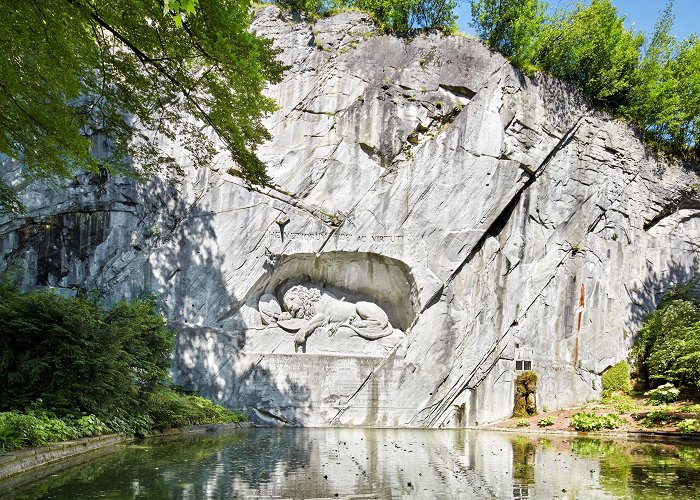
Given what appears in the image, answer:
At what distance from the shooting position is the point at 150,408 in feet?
36.2

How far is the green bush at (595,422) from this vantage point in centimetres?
1375

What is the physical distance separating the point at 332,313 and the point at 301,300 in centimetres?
102

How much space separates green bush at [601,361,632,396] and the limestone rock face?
0.82 ft

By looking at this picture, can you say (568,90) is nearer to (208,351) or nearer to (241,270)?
(241,270)

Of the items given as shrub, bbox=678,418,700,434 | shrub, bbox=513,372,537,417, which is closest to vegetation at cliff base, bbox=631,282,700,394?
shrub, bbox=678,418,700,434

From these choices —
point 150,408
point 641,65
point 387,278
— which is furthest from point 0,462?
point 641,65

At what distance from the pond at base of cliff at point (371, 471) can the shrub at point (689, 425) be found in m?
1.65

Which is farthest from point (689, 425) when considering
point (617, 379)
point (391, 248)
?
point (391, 248)

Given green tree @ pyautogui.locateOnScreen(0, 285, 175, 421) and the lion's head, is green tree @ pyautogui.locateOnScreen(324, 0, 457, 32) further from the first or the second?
green tree @ pyautogui.locateOnScreen(0, 285, 175, 421)

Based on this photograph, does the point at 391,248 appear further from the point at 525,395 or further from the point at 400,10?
the point at 400,10

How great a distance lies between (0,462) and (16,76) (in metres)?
4.48

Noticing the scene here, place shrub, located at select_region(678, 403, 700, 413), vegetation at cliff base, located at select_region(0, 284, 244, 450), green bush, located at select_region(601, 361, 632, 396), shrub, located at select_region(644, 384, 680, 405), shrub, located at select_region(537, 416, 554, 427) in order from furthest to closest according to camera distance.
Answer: green bush, located at select_region(601, 361, 632, 396), shrub, located at select_region(537, 416, 554, 427), shrub, located at select_region(644, 384, 680, 405), shrub, located at select_region(678, 403, 700, 413), vegetation at cliff base, located at select_region(0, 284, 244, 450)

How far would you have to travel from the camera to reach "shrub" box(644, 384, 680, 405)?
584 inches

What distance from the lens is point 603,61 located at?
766 inches
